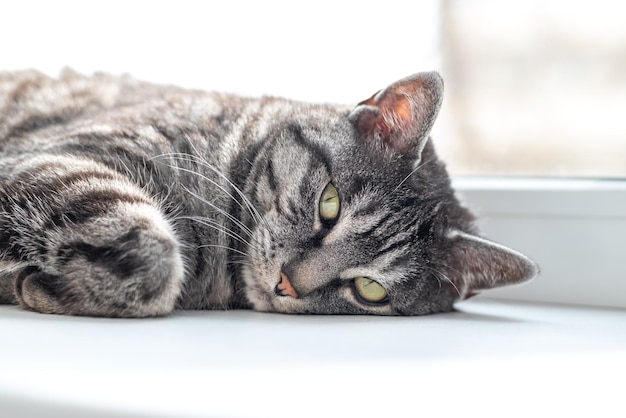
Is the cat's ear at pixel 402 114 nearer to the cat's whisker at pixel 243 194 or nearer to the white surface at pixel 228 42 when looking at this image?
the cat's whisker at pixel 243 194

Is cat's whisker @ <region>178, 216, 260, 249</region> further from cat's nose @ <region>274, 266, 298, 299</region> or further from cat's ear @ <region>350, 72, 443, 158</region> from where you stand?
cat's ear @ <region>350, 72, 443, 158</region>

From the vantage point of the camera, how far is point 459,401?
87cm

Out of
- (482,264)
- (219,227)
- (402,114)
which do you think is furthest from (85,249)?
(482,264)

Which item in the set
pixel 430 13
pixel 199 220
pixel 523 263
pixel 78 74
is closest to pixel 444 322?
pixel 523 263

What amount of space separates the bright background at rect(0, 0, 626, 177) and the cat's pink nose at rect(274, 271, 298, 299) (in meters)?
0.94

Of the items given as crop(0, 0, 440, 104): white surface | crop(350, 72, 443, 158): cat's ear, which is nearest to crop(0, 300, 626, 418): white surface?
crop(350, 72, 443, 158): cat's ear

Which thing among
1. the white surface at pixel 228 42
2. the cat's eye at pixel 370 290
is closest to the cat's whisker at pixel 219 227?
the cat's eye at pixel 370 290

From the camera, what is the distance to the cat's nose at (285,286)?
143 cm

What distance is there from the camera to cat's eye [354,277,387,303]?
1.50m

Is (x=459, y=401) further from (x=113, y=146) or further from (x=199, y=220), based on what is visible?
(x=113, y=146)

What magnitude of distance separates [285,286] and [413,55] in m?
1.03

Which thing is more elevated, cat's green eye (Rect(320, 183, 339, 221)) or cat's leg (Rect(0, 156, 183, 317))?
cat's green eye (Rect(320, 183, 339, 221))

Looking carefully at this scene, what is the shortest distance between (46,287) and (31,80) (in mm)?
1046

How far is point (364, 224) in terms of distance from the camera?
4.78 ft
